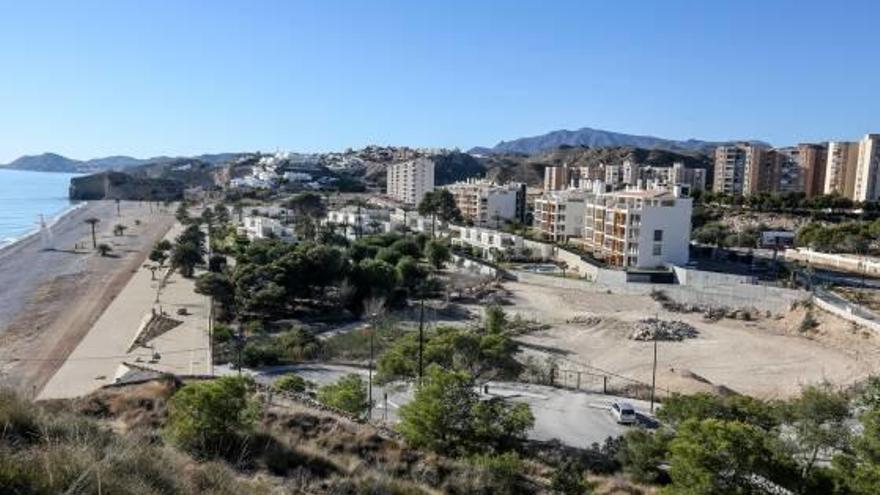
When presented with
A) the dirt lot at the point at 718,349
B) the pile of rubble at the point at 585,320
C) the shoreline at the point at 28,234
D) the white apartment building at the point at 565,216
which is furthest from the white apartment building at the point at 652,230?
the shoreline at the point at 28,234

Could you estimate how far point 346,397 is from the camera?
17219 mm

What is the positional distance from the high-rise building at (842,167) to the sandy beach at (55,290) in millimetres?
75739

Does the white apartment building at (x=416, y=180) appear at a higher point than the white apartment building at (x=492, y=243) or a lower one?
higher

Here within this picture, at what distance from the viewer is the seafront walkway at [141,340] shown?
2408cm

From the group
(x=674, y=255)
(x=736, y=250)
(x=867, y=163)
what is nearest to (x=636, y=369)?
(x=674, y=255)

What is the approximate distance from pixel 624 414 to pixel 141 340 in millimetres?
20183

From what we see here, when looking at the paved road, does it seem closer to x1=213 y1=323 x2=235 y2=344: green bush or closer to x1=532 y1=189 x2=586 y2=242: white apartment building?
x1=213 y1=323 x2=235 y2=344: green bush

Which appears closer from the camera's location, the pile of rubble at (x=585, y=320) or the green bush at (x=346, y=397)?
the green bush at (x=346, y=397)

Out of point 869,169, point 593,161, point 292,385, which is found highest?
point 593,161

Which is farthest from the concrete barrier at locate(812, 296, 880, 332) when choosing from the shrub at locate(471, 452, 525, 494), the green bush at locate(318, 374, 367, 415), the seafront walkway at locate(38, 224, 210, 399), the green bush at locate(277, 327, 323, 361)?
the seafront walkway at locate(38, 224, 210, 399)

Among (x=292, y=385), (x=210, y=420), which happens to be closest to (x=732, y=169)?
(x=292, y=385)

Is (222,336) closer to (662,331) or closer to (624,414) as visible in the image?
(624,414)

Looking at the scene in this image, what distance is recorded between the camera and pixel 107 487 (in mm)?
5371

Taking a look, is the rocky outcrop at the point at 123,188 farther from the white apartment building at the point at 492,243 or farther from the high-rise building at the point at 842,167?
the high-rise building at the point at 842,167
